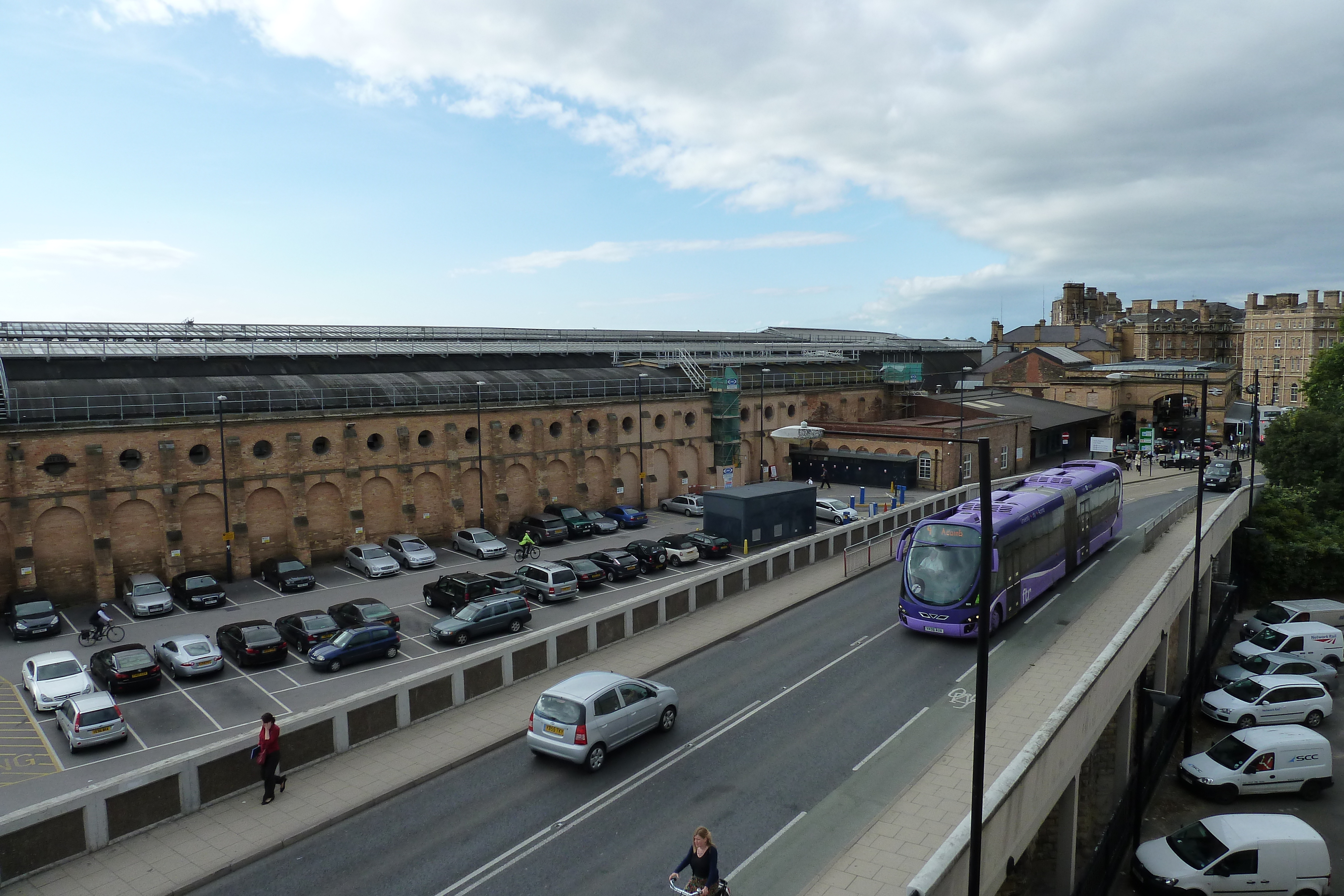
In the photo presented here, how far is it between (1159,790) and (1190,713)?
3097 mm

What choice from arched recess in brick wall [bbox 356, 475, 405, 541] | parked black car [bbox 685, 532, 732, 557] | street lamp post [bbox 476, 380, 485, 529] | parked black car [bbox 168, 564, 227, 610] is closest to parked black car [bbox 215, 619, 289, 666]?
parked black car [bbox 168, 564, 227, 610]

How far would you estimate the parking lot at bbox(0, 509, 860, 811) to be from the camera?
21078 millimetres

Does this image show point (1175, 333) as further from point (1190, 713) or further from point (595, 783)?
point (595, 783)

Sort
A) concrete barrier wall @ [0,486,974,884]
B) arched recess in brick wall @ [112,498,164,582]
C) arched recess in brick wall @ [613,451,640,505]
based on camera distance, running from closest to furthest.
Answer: concrete barrier wall @ [0,486,974,884] → arched recess in brick wall @ [112,498,164,582] → arched recess in brick wall @ [613,451,640,505]

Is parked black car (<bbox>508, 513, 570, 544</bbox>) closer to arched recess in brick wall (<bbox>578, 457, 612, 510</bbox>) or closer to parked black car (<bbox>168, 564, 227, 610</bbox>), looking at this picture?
arched recess in brick wall (<bbox>578, 457, 612, 510</bbox>)

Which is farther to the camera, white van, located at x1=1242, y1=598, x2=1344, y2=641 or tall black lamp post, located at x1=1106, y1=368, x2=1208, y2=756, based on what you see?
white van, located at x1=1242, y1=598, x2=1344, y2=641

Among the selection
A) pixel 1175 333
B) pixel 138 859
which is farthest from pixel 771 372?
pixel 1175 333

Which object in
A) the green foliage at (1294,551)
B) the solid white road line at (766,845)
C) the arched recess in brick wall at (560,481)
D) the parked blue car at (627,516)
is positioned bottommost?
the green foliage at (1294,551)

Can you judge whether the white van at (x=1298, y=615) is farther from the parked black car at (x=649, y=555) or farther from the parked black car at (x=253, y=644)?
the parked black car at (x=253, y=644)

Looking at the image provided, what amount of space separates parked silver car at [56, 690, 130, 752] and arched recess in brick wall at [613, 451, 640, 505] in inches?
1291

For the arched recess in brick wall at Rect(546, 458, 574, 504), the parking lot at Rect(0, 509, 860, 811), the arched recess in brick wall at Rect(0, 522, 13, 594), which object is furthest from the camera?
the arched recess in brick wall at Rect(546, 458, 574, 504)

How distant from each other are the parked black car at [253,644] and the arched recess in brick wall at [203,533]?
1020 cm

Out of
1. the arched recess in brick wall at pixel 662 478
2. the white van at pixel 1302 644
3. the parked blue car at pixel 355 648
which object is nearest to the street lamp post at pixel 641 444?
the arched recess in brick wall at pixel 662 478

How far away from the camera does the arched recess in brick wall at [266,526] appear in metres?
38.2
